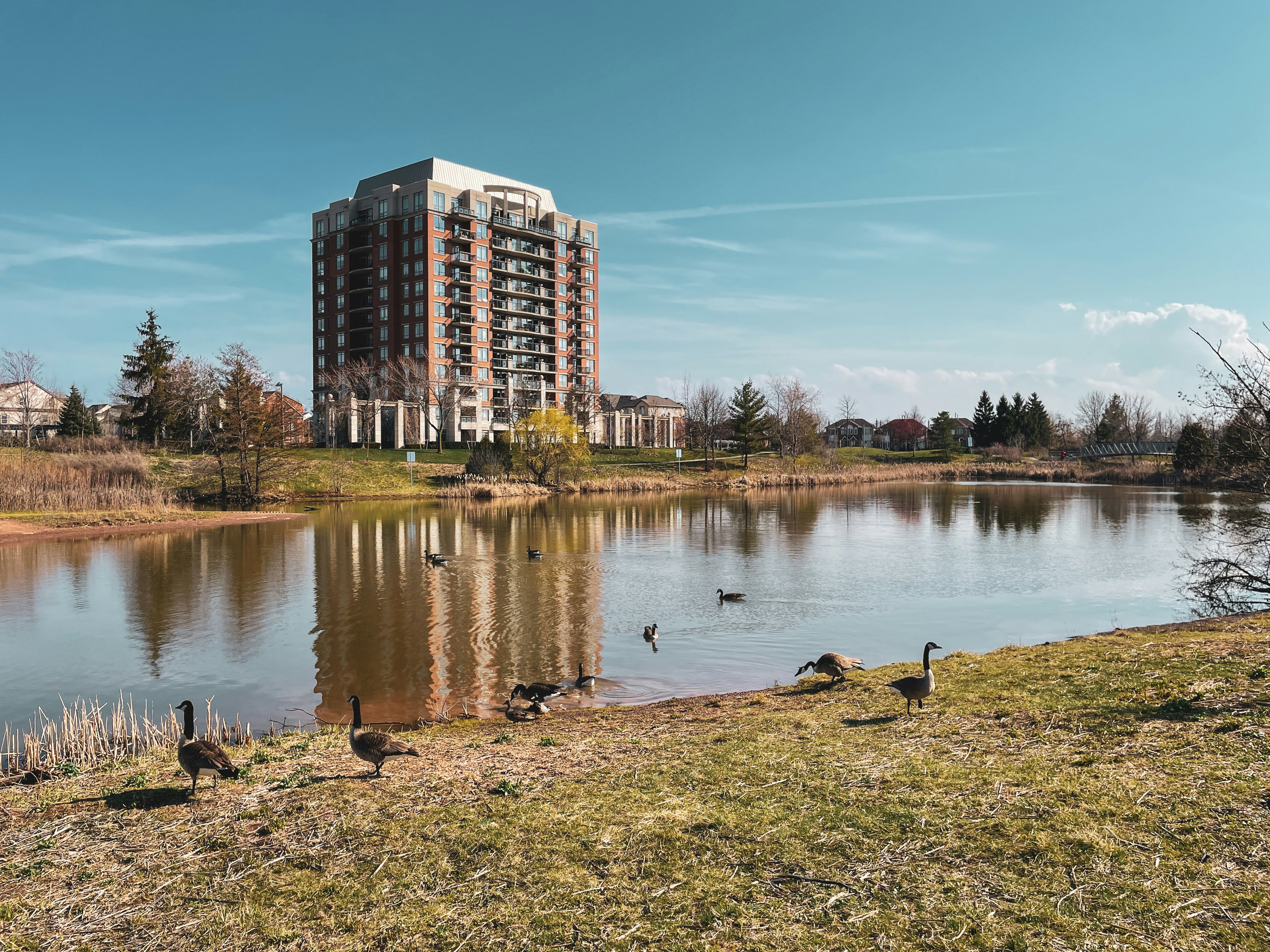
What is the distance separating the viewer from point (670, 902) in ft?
18.8

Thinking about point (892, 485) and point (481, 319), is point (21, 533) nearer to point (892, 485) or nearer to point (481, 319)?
point (481, 319)

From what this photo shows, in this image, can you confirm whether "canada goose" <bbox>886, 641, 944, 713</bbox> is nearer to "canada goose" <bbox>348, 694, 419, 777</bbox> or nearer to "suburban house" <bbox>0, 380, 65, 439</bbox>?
"canada goose" <bbox>348, 694, 419, 777</bbox>

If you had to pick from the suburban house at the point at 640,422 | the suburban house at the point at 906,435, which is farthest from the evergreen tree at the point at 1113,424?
the suburban house at the point at 640,422

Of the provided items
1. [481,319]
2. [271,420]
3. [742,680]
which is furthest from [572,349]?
[742,680]

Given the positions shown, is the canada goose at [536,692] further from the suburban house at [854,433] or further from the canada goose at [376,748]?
the suburban house at [854,433]

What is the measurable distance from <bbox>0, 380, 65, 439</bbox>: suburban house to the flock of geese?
80757mm

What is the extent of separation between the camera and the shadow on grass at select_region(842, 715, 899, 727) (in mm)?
10445

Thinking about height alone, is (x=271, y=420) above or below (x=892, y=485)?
above

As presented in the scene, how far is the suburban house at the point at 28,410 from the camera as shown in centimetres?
7738

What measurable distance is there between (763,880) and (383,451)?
82.0 metres

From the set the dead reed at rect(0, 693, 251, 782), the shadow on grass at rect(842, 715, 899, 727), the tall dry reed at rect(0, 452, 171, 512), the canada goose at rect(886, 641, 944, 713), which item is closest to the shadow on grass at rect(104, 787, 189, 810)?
the dead reed at rect(0, 693, 251, 782)

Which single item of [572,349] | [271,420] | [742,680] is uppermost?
[572,349]

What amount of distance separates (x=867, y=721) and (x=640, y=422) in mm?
115254

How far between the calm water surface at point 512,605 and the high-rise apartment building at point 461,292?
57.6 metres
